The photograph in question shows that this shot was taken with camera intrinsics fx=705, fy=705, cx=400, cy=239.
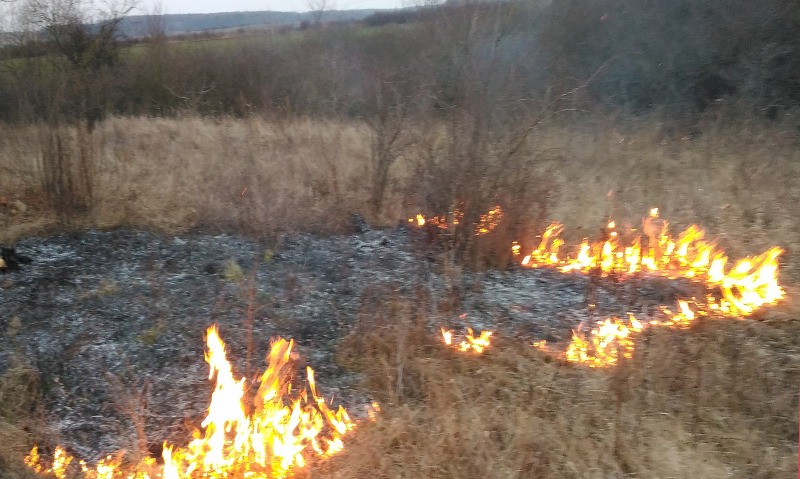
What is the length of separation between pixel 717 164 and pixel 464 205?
237 inches

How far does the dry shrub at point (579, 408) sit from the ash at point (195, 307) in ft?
1.33

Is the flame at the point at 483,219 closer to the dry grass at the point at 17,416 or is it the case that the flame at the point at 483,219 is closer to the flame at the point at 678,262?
the flame at the point at 678,262

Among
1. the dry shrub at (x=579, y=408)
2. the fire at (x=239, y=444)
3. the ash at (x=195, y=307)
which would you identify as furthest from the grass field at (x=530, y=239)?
the ash at (x=195, y=307)

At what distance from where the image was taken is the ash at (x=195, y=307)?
4957 mm

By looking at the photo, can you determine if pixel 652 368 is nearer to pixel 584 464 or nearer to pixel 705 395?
pixel 705 395

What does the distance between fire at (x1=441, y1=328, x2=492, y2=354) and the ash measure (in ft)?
0.56

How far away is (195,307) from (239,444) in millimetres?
2515

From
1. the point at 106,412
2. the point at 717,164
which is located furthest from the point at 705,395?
the point at 717,164

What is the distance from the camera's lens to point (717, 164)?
37.3ft

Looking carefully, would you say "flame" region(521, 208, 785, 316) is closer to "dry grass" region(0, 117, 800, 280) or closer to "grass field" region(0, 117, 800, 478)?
"grass field" region(0, 117, 800, 478)

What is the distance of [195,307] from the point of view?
20.8 feet

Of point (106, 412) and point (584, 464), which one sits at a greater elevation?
point (584, 464)

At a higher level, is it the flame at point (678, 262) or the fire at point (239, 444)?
the flame at point (678, 262)

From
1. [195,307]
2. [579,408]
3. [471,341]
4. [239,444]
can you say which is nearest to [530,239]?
[471,341]
